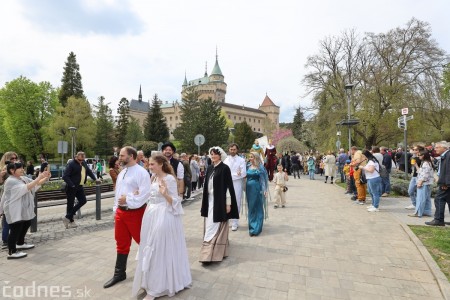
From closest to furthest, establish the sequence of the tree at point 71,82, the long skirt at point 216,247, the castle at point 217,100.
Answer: the long skirt at point 216,247 → the tree at point 71,82 → the castle at point 217,100

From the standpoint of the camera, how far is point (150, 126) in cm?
5488

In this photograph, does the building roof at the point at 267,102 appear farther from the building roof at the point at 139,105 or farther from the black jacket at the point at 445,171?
the black jacket at the point at 445,171

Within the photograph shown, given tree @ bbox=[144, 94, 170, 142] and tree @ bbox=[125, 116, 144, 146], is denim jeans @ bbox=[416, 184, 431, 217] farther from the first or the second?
tree @ bbox=[125, 116, 144, 146]

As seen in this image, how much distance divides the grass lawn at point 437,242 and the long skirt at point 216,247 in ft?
11.4

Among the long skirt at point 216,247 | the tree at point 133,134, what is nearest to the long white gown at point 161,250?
the long skirt at point 216,247

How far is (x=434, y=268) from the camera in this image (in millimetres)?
4340

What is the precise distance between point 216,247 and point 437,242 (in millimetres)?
4568

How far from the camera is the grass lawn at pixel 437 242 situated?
15.2 feet

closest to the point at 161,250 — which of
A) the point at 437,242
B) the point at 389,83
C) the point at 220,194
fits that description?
the point at 220,194

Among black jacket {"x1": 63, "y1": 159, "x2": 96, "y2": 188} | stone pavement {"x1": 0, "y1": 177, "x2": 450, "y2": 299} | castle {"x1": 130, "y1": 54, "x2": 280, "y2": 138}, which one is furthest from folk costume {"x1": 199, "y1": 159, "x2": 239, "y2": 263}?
castle {"x1": 130, "y1": 54, "x2": 280, "y2": 138}

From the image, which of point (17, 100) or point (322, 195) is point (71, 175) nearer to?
point (322, 195)

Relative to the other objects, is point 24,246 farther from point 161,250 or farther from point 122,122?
point 122,122

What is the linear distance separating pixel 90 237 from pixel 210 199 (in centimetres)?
340

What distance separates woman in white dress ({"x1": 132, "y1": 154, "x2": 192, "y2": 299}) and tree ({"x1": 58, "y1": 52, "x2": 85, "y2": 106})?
5544cm
